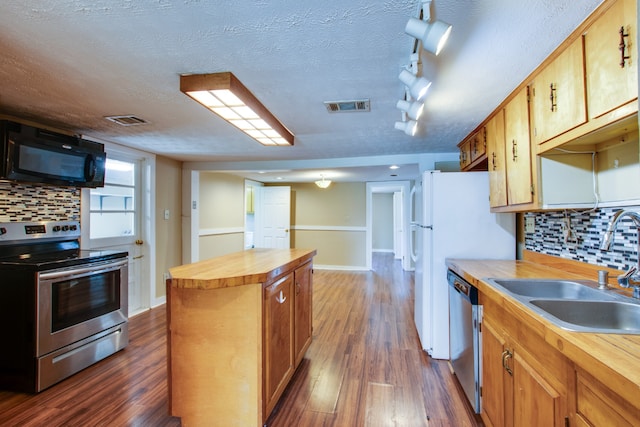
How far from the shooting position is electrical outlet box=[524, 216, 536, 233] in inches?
93.0

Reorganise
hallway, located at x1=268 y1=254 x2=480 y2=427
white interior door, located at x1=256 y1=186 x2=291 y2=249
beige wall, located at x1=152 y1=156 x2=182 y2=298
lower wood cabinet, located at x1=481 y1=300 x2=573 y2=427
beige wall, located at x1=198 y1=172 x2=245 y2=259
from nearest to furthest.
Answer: lower wood cabinet, located at x1=481 y1=300 x2=573 y2=427 → hallway, located at x1=268 y1=254 x2=480 y2=427 → beige wall, located at x1=152 y1=156 x2=182 y2=298 → beige wall, located at x1=198 y1=172 x2=245 y2=259 → white interior door, located at x1=256 y1=186 x2=291 y2=249

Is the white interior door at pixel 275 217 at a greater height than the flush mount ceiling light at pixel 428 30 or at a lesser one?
lesser

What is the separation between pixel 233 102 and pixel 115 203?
2505 mm

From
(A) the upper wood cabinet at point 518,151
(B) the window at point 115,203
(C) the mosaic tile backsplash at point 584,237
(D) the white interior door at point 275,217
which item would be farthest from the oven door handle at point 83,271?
(D) the white interior door at point 275,217

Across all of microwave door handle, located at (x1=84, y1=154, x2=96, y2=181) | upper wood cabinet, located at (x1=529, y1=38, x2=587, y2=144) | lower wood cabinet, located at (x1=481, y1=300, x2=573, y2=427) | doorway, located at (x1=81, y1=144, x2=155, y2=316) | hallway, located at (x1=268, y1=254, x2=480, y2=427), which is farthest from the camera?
doorway, located at (x1=81, y1=144, x2=155, y2=316)

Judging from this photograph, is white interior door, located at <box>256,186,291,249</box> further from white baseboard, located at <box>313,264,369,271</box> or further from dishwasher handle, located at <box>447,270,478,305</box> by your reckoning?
dishwasher handle, located at <box>447,270,478,305</box>

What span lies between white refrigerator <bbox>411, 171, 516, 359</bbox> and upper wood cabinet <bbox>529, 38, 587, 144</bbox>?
2.92ft

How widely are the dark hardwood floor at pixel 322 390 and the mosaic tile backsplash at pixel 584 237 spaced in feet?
3.92

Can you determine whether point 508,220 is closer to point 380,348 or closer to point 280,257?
point 380,348

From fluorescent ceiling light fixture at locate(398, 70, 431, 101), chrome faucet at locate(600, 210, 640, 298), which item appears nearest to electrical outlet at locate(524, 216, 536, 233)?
chrome faucet at locate(600, 210, 640, 298)

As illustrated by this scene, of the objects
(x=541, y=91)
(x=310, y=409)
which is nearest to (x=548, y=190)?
(x=541, y=91)

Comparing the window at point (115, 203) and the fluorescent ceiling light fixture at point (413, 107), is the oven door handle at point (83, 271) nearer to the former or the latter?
the window at point (115, 203)

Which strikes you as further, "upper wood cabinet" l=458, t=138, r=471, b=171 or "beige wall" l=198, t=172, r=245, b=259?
"beige wall" l=198, t=172, r=245, b=259

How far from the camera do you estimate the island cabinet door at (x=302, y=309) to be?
2270mm
